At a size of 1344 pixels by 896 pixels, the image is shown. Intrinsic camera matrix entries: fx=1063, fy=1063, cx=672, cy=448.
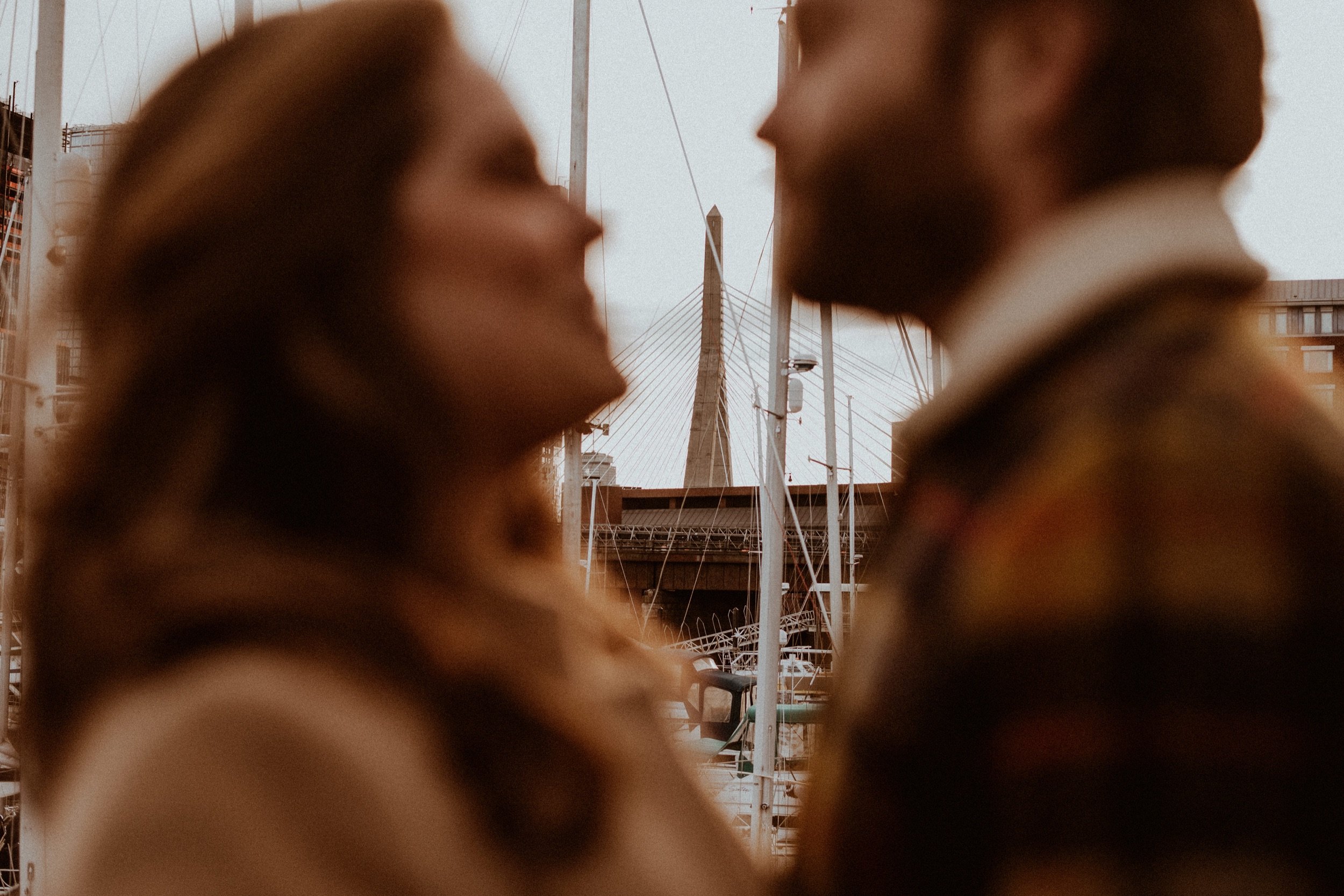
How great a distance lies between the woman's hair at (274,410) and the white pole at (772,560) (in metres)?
5.45

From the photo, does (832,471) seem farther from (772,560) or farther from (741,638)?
(741,638)

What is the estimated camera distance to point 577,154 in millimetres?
6672

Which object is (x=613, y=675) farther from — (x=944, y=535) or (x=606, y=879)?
(x=944, y=535)

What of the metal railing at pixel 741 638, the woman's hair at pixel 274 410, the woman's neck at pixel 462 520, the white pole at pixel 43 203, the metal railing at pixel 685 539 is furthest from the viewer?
the metal railing at pixel 685 539

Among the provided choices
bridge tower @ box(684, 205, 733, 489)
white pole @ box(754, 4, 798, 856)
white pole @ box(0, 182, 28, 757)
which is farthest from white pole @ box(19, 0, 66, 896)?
bridge tower @ box(684, 205, 733, 489)

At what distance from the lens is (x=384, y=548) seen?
0.68 metres

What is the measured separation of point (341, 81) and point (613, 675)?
0.53 meters

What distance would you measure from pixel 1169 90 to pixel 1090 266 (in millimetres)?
113

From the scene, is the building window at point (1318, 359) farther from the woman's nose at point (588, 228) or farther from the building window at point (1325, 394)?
the woman's nose at point (588, 228)

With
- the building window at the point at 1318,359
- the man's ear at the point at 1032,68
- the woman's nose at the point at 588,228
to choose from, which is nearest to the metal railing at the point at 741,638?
the building window at the point at 1318,359

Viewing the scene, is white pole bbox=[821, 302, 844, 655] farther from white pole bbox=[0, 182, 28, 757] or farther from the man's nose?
the man's nose

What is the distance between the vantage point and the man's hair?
0.57 m

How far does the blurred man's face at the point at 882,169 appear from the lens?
663 millimetres

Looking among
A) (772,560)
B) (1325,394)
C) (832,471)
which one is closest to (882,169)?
(1325,394)
